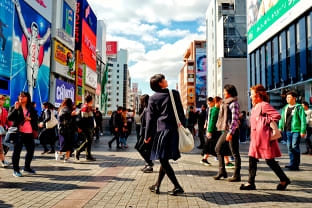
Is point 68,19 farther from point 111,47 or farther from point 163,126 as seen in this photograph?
point 111,47

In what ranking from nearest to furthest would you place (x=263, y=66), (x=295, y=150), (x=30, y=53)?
1. (x=295, y=150)
2. (x=30, y=53)
3. (x=263, y=66)

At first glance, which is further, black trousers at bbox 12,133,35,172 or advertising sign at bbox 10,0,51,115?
advertising sign at bbox 10,0,51,115

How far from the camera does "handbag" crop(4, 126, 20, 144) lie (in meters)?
5.30

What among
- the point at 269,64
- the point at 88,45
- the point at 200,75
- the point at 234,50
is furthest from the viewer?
the point at 200,75

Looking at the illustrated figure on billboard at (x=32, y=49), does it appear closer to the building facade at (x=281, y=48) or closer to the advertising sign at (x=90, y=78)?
the advertising sign at (x=90, y=78)

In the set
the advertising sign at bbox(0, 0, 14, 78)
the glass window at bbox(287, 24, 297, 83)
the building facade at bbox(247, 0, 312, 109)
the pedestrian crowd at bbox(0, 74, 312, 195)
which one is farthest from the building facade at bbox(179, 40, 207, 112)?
the pedestrian crowd at bbox(0, 74, 312, 195)

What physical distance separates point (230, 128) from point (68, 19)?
35639mm

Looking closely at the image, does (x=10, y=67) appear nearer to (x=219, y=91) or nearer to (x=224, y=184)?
(x=224, y=184)

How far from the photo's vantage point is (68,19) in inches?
1409

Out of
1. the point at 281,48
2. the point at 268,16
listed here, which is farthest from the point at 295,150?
the point at 268,16

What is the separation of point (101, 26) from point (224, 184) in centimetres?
6271

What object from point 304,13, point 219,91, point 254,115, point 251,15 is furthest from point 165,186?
point 219,91

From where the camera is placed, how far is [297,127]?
20.7 ft

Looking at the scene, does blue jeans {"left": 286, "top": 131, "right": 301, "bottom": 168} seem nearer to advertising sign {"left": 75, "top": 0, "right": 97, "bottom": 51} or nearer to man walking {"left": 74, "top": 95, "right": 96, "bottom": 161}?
man walking {"left": 74, "top": 95, "right": 96, "bottom": 161}
